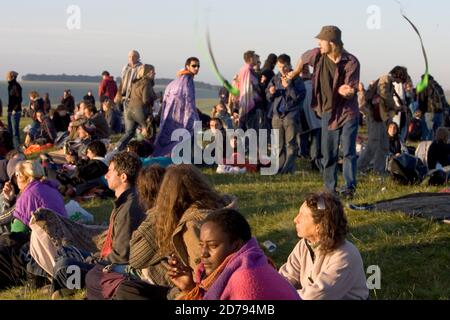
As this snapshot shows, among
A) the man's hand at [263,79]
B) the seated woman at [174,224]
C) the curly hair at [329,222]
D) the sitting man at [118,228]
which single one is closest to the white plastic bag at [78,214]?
the sitting man at [118,228]

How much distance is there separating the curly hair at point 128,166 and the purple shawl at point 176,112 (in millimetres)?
7043

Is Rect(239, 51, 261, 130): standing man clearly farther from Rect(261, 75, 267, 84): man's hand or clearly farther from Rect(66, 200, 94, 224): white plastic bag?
Rect(66, 200, 94, 224): white plastic bag

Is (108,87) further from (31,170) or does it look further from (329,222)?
(329,222)

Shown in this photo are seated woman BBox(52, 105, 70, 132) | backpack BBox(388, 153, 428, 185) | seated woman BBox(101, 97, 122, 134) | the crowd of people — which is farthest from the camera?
seated woman BBox(101, 97, 122, 134)

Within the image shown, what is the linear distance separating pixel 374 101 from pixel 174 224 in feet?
26.2

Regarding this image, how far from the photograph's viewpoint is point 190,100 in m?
13.7

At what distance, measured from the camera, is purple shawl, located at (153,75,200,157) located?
1370 cm

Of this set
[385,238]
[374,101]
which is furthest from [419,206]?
[374,101]

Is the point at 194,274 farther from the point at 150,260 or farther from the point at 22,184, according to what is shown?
the point at 22,184

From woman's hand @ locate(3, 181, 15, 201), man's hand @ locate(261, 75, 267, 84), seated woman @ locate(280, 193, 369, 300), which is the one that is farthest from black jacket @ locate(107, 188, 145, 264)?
man's hand @ locate(261, 75, 267, 84)

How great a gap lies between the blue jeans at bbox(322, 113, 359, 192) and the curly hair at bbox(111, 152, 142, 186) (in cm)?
312

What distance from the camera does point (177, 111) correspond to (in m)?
13.8

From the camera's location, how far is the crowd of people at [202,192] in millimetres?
4465

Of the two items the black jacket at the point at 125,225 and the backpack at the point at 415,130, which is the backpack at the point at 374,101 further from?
the black jacket at the point at 125,225
